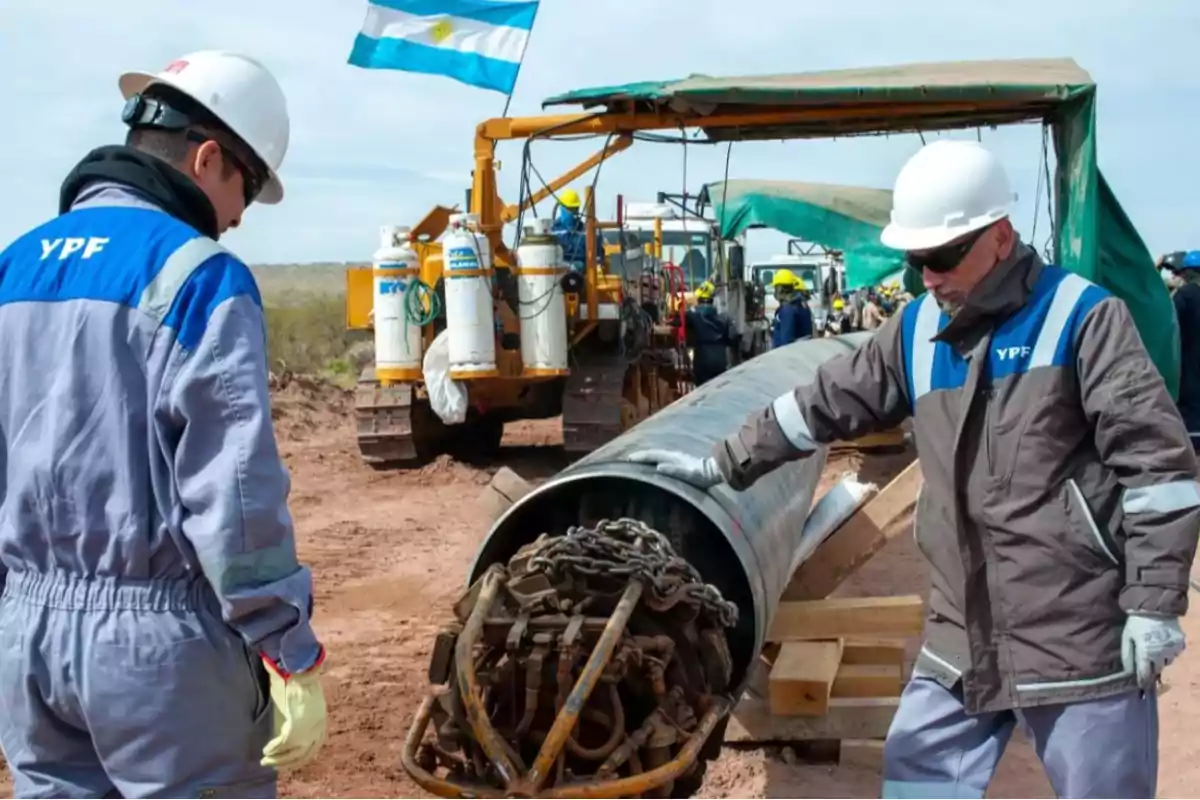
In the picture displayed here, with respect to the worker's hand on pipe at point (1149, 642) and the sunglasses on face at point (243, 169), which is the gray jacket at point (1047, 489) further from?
the sunglasses on face at point (243, 169)

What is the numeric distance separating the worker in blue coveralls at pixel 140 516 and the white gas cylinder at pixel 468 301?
7.42 metres

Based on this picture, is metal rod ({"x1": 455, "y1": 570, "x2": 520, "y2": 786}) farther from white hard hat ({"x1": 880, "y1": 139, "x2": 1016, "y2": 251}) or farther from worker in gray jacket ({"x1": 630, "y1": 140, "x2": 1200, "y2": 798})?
white hard hat ({"x1": 880, "y1": 139, "x2": 1016, "y2": 251})

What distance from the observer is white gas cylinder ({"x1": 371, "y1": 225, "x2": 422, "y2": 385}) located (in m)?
10.5

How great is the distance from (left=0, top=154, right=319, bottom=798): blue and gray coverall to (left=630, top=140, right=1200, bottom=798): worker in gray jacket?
1503 millimetres

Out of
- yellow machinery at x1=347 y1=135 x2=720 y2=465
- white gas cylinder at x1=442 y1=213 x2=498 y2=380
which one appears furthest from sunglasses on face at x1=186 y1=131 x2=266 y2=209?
yellow machinery at x1=347 y1=135 x2=720 y2=465

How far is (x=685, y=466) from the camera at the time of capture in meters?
4.01

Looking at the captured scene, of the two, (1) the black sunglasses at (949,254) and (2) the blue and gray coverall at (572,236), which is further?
(2) the blue and gray coverall at (572,236)

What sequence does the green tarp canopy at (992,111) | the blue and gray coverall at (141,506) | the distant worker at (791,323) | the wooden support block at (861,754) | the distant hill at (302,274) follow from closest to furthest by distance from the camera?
the blue and gray coverall at (141,506) → the wooden support block at (861,754) → the green tarp canopy at (992,111) → the distant worker at (791,323) → the distant hill at (302,274)

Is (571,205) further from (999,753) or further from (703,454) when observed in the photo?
(999,753)

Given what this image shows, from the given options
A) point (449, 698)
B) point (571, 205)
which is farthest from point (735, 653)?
point (571, 205)

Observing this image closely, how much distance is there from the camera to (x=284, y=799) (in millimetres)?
4629

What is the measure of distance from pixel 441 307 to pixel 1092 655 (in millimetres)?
8200

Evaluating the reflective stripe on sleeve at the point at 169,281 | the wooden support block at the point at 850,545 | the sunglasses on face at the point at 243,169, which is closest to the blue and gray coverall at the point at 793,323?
the wooden support block at the point at 850,545

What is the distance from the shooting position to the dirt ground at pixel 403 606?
4.72 m
